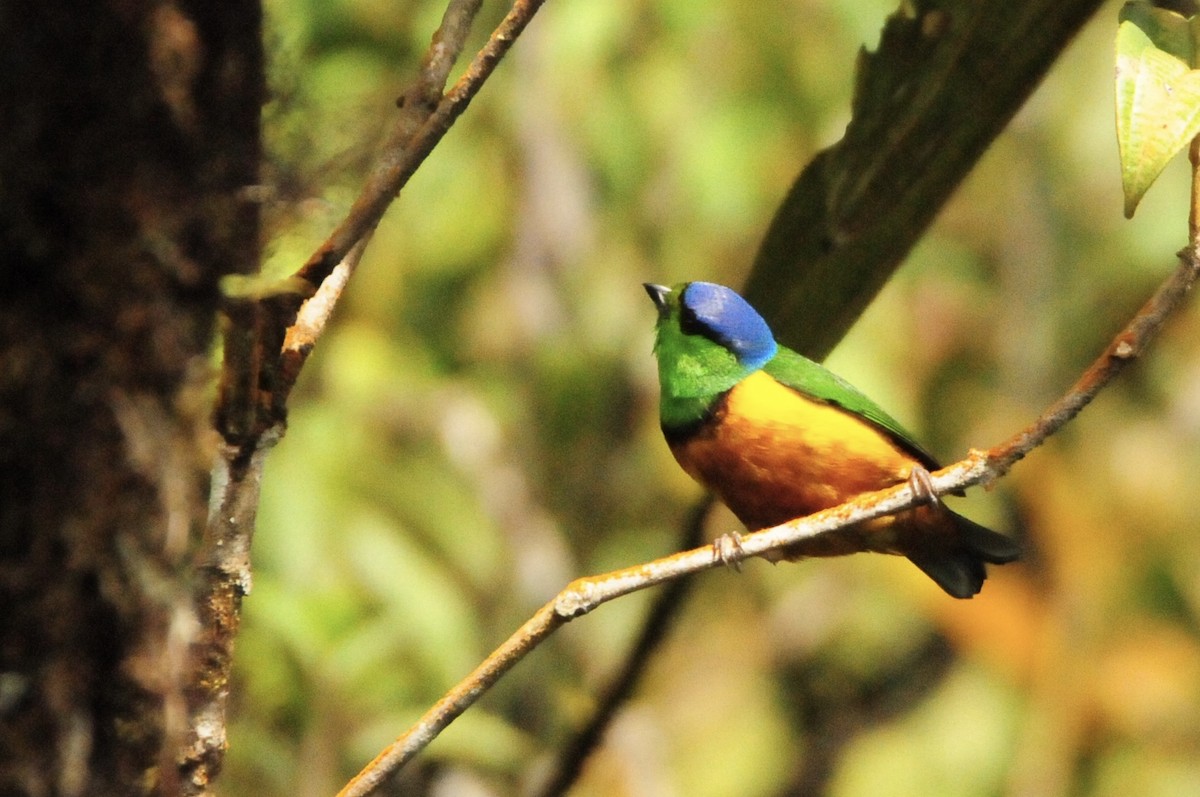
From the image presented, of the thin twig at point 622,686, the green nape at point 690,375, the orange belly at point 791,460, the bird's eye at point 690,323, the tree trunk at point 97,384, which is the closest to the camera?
the tree trunk at point 97,384

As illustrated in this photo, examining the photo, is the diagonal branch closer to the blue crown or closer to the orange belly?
the orange belly

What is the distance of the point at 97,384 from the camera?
132cm

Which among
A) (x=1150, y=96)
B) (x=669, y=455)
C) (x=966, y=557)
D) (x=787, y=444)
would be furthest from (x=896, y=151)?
(x=669, y=455)

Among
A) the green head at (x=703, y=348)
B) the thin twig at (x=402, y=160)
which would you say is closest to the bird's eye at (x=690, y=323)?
the green head at (x=703, y=348)

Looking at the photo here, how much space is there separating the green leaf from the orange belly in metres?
Answer: 1.14

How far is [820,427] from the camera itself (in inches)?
100

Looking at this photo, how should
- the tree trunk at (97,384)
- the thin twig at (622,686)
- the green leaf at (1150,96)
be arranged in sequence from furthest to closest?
1. the thin twig at (622,686)
2. the green leaf at (1150,96)
3. the tree trunk at (97,384)

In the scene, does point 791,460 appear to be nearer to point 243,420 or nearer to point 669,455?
point 243,420

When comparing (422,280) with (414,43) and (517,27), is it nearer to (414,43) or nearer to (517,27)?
(414,43)

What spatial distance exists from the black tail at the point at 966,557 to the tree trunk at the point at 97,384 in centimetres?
158

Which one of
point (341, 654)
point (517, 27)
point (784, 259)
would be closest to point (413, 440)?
point (341, 654)

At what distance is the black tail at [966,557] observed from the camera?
2582 millimetres

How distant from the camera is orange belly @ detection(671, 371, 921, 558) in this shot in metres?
2.52

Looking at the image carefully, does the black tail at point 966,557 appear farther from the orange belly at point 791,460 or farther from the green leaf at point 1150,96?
the green leaf at point 1150,96
